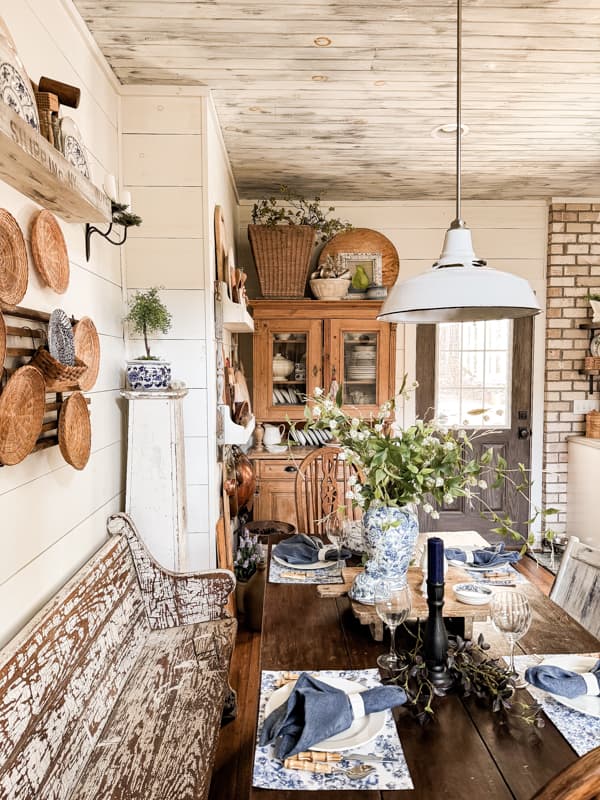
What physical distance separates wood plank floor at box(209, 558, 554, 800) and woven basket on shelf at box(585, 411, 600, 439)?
281cm

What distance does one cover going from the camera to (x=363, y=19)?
1984mm

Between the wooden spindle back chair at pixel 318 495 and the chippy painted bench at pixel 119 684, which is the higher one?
the wooden spindle back chair at pixel 318 495

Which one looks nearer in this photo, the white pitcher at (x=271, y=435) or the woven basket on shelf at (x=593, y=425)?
the white pitcher at (x=271, y=435)

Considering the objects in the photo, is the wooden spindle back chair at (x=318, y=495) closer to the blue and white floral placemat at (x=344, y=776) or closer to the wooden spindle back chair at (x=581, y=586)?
the wooden spindle back chair at (x=581, y=586)

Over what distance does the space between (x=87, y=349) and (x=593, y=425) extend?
3704 millimetres

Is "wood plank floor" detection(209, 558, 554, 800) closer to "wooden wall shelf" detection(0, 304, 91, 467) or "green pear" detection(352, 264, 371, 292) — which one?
"wooden wall shelf" detection(0, 304, 91, 467)

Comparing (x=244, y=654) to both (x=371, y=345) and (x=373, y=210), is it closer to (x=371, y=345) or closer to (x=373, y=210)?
(x=371, y=345)

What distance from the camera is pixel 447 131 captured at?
3021mm

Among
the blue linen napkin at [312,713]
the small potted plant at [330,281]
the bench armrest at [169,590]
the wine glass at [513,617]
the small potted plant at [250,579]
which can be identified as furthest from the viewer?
the small potted plant at [330,281]

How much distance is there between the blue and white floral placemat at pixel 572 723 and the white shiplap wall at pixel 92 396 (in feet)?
4.10

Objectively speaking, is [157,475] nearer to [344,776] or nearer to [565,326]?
[344,776]

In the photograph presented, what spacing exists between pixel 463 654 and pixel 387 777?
16.9 inches

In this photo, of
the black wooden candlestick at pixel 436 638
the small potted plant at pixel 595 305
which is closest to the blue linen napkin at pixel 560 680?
the black wooden candlestick at pixel 436 638

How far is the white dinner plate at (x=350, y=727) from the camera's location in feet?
3.70
